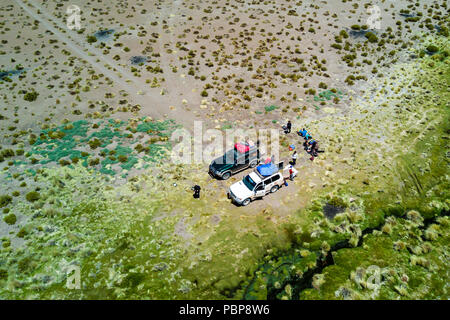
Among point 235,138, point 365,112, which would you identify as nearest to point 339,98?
point 365,112

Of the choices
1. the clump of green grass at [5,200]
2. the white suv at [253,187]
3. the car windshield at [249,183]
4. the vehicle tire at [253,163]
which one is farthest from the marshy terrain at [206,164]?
the vehicle tire at [253,163]

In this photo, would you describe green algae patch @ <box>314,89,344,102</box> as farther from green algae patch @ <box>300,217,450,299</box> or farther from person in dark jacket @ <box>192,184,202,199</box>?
person in dark jacket @ <box>192,184,202,199</box>

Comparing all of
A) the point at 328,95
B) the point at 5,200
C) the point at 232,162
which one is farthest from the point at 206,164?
the point at 328,95

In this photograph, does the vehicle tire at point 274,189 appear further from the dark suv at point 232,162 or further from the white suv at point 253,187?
the dark suv at point 232,162

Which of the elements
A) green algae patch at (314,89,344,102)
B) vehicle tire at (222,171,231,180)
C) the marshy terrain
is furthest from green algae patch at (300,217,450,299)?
green algae patch at (314,89,344,102)

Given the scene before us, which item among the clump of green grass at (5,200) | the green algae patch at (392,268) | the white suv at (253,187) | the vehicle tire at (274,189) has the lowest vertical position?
the clump of green grass at (5,200)

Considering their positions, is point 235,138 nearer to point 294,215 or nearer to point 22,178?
point 294,215
